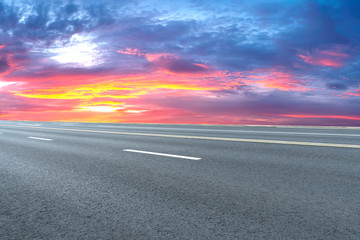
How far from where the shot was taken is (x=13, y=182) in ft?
15.3

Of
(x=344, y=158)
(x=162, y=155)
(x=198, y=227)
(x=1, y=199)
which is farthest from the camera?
(x=162, y=155)

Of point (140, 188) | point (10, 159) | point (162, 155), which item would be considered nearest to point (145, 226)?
point (140, 188)

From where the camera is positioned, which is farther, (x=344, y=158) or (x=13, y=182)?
(x=344, y=158)

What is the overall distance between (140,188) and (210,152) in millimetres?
3556

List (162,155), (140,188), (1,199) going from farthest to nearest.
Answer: (162,155), (140,188), (1,199)

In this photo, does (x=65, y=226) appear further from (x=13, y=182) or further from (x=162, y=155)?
(x=162, y=155)

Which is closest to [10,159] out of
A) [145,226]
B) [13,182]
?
[13,182]

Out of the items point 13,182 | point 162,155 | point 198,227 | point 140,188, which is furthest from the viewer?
point 162,155

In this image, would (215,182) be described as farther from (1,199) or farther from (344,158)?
(344,158)

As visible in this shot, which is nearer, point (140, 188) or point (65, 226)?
point (65, 226)

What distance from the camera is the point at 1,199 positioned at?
374cm

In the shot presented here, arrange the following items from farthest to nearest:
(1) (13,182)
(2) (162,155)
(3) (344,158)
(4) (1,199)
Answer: (2) (162,155)
(3) (344,158)
(1) (13,182)
(4) (1,199)

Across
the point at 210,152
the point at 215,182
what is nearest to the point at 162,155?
the point at 210,152

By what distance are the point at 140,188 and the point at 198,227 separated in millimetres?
1609
